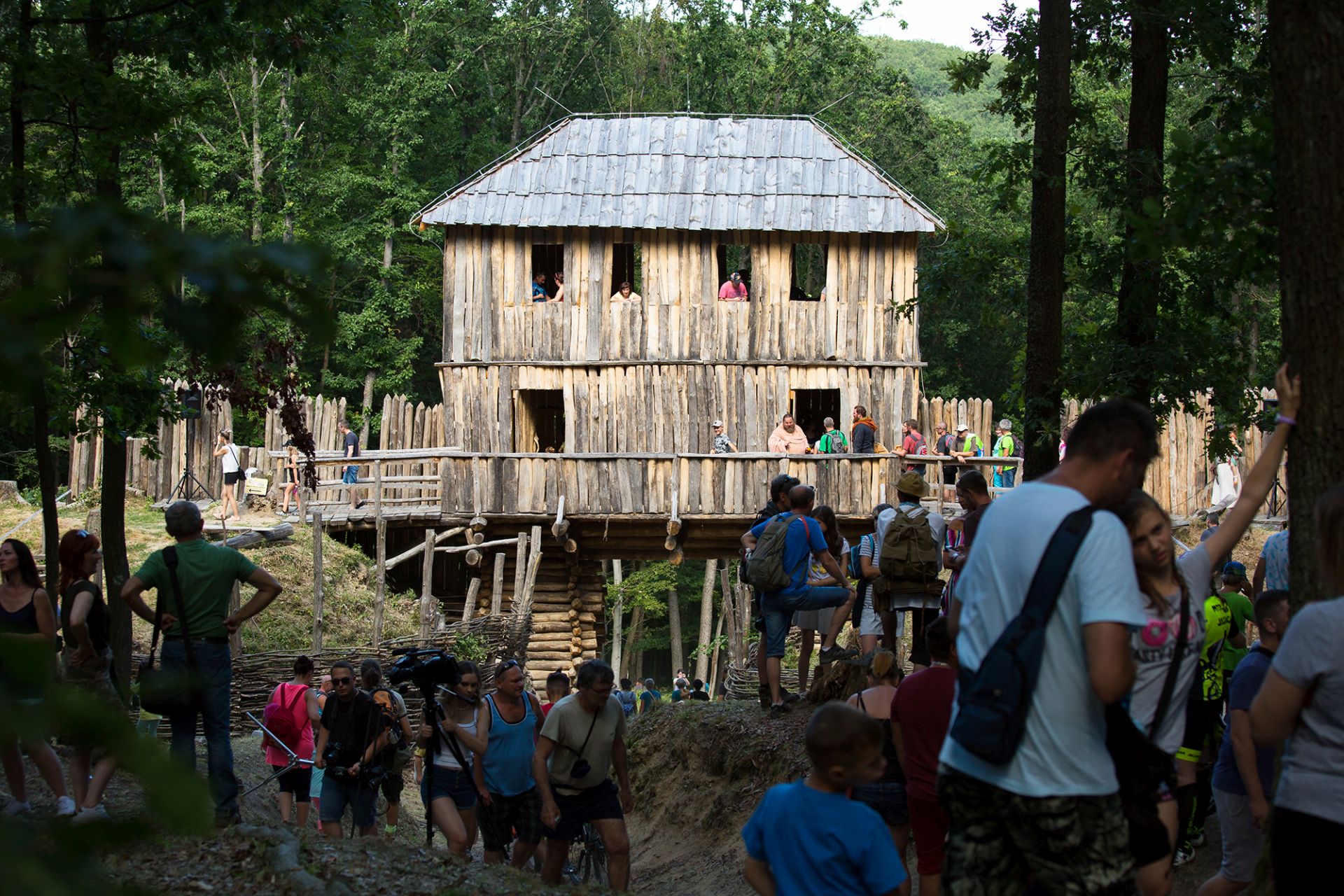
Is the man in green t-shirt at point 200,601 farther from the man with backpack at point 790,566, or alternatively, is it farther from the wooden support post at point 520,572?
the wooden support post at point 520,572

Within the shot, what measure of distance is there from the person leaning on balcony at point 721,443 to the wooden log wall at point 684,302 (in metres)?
1.45

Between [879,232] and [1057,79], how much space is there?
14521mm

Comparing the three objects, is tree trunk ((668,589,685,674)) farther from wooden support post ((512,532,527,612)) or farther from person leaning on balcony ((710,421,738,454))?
person leaning on balcony ((710,421,738,454))

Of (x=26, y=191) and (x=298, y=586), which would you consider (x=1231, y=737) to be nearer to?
(x=26, y=191)

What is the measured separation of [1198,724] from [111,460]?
27.9 ft

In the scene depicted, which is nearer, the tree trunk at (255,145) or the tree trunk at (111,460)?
the tree trunk at (111,460)

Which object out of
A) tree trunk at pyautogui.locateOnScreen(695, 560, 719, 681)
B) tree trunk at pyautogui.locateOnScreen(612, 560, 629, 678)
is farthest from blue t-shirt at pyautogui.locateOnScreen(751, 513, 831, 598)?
tree trunk at pyautogui.locateOnScreen(612, 560, 629, 678)

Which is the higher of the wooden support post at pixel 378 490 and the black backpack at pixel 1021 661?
the black backpack at pixel 1021 661

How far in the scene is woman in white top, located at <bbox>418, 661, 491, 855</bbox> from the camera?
880cm

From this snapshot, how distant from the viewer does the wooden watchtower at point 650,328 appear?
2489cm

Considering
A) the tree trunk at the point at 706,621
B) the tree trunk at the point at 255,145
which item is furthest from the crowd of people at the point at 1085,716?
the tree trunk at the point at 706,621

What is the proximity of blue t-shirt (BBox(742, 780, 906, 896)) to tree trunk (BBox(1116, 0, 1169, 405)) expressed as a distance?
698 centimetres

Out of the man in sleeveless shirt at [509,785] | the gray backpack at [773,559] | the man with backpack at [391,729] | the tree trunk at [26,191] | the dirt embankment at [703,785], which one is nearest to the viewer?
the man in sleeveless shirt at [509,785]

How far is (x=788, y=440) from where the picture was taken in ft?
78.7
